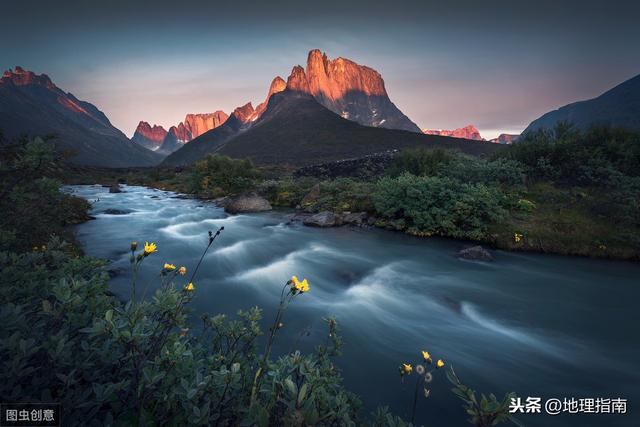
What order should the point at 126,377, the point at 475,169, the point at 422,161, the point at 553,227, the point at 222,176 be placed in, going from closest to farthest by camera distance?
the point at 126,377 → the point at 553,227 → the point at 475,169 → the point at 422,161 → the point at 222,176

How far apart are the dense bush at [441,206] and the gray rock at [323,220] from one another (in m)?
2.73

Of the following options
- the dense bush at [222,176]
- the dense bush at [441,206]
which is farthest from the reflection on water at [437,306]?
the dense bush at [222,176]

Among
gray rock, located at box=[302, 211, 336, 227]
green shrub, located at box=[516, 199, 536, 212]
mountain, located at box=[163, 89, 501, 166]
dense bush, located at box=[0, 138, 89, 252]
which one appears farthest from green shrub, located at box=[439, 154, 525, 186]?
mountain, located at box=[163, 89, 501, 166]

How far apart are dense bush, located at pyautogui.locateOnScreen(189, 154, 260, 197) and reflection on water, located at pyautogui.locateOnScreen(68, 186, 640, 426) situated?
1637cm

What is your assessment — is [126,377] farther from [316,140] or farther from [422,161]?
[316,140]

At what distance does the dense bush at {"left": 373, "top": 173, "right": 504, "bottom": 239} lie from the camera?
1288 centimetres

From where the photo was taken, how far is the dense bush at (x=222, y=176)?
3020 centimetres

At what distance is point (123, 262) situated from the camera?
32.1 ft

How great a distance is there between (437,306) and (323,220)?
952 centimetres

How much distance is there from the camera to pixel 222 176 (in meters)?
30.9

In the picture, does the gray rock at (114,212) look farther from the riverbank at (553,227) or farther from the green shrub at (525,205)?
the green shrub at (525,205)

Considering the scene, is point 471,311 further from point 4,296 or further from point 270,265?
point 4,296

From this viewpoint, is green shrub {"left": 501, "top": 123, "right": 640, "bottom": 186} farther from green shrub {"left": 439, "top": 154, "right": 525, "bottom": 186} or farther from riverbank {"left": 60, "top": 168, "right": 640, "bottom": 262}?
green shrub {"left": 439, "top": 154, "right": 525, "bottom": 186}

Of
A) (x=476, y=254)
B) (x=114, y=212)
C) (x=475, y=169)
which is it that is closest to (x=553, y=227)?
(x=476, y=254)
